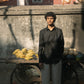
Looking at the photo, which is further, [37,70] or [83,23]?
[83,23]

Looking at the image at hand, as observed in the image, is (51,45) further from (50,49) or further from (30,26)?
(30,26)

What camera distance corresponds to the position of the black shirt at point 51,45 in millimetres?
2943

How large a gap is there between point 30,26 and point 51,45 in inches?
92.0

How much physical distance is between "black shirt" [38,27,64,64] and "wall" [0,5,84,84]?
2126 mm

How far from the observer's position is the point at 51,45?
2971mm

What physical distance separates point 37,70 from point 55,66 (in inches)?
33.9

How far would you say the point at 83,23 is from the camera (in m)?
4.96

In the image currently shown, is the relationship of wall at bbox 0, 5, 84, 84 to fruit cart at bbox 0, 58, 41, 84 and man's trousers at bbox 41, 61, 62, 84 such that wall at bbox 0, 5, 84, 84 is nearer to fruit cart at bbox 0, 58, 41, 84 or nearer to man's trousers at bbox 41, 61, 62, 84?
fruit cart at bbox 0, 58, 41, 84

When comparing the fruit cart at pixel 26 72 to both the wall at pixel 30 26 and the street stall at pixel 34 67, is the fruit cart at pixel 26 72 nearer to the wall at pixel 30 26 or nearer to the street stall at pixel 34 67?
the street stall at pixel 34 67

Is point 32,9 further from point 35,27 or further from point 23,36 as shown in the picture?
point 23,36

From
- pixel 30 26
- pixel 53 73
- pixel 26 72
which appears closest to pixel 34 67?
pixel 26 72

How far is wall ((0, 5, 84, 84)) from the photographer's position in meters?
4.93

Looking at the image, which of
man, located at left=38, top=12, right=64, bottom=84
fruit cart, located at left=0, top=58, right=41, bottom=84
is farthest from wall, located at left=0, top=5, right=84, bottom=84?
man, located at left=38, top=12, right=64, bottom=84

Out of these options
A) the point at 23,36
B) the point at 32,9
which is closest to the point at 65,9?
the point at 32,9
